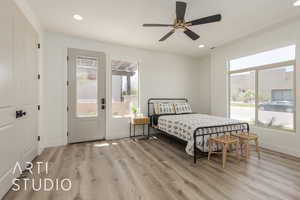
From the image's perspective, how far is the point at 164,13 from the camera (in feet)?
9.00

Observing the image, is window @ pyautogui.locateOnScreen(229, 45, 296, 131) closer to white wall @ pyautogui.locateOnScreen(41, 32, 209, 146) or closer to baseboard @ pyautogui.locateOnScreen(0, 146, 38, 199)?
white wall @ pyautogui.locateOnScreen(41, 32, 209, 146)

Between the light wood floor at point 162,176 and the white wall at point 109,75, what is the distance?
0.77m

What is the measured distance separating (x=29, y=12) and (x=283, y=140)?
227 inches

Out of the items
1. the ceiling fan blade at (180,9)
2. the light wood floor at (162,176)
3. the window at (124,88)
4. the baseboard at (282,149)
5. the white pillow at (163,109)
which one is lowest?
the light wood floor at (162,176)

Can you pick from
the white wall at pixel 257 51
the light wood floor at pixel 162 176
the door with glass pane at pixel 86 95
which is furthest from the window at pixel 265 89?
the door with glass pane at pixel 86 95

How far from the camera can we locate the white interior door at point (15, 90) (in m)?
1.72

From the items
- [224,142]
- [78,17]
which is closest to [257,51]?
[224,142]

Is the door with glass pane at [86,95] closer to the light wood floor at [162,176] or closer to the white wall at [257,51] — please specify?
the light wood floor at [162,176]

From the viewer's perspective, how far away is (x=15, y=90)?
2025mm

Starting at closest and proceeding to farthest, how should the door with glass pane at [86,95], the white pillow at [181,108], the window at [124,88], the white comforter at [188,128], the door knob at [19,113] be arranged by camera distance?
the door knob at [19,113] < the white comforter at [188,128] < the door with glass pane at [86,95] < the window at [124,88] < the white pillow at [181,108]

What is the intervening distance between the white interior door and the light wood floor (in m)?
0.47

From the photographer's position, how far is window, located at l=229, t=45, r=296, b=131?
3217mm

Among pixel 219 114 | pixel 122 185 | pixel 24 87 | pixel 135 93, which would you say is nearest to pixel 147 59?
pixel 135 93

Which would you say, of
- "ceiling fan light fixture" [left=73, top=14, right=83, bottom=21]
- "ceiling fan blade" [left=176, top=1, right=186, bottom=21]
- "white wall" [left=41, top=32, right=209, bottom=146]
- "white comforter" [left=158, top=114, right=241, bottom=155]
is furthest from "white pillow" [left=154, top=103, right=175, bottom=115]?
"ceiling fan light fixture" [left=73, top=14, right=83, bottom=21]
